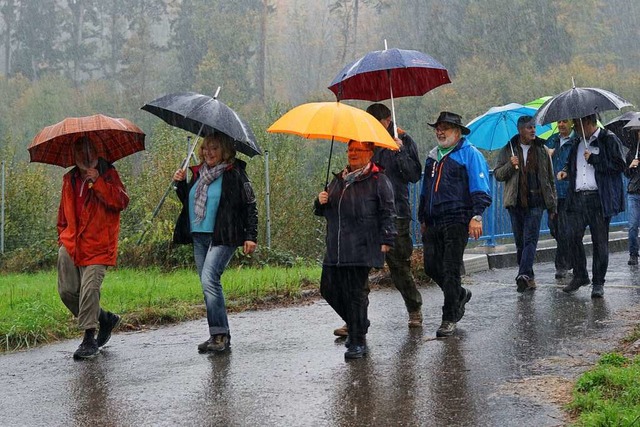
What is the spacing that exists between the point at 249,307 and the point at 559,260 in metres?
3.76

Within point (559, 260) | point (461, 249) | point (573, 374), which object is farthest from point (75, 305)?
point (559, 260)

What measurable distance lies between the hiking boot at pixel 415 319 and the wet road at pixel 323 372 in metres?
0.15

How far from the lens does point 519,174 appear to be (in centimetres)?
990

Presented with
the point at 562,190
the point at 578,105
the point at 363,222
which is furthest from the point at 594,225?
the point at 363,222

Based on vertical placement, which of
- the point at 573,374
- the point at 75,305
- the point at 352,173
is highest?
the point at 352,173

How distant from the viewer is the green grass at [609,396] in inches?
182

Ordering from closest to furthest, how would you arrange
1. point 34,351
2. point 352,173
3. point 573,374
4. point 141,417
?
point 141,417
point 573,374
point 352,173
point 34,351

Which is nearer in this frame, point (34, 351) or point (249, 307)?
point (34, 351)

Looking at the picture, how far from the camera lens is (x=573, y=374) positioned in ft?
19.7

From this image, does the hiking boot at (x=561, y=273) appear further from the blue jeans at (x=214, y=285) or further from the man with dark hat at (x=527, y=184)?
the blue jeans at (x=214, y=285)

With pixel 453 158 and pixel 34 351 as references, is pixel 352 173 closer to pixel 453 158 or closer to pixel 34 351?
pixel 453 158

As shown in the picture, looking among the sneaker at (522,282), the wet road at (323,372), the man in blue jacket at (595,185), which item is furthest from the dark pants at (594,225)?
the sneaker at (522,282)

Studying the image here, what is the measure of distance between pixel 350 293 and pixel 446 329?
1.01 meters

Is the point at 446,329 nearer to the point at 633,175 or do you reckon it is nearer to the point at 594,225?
the point at 594,225
